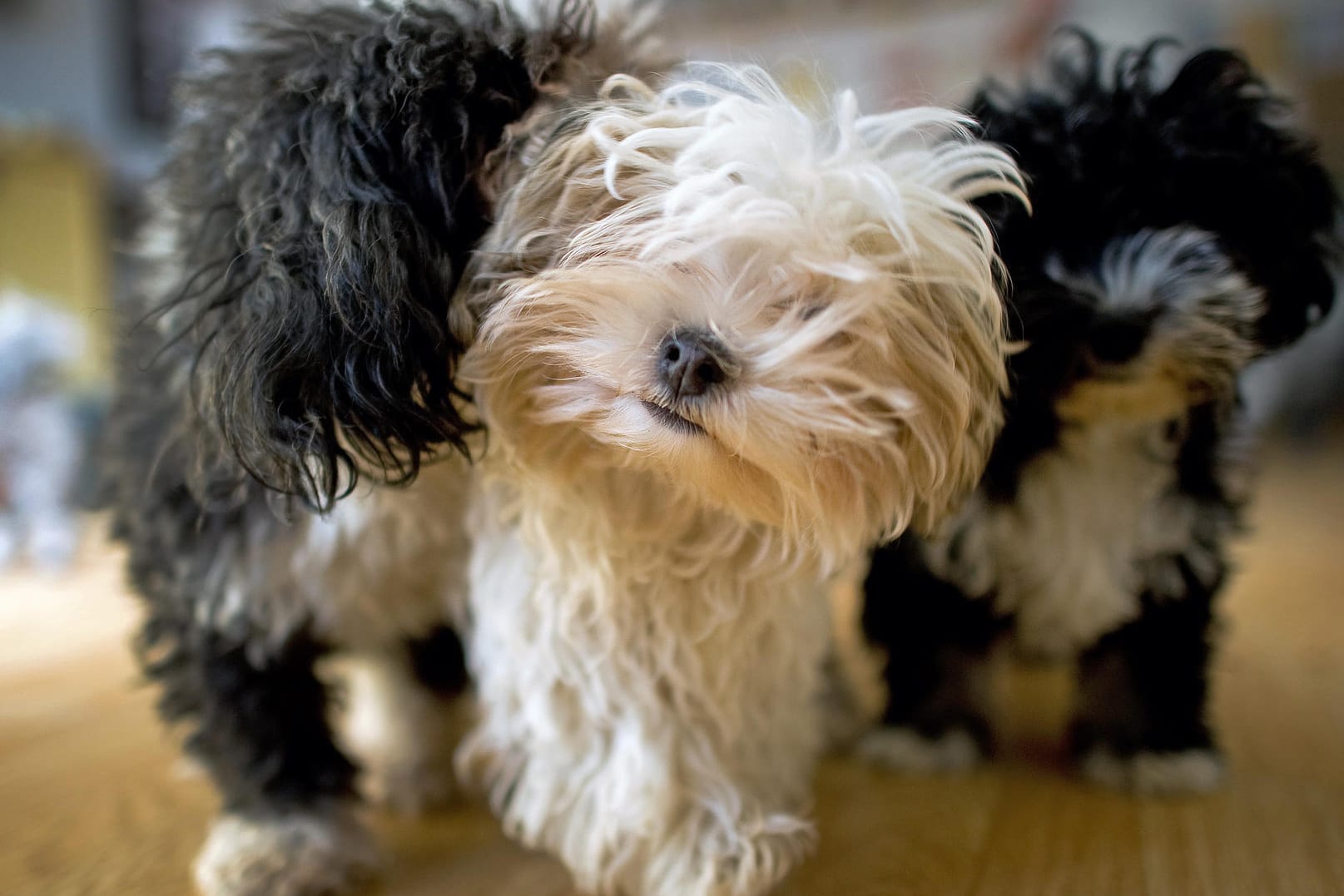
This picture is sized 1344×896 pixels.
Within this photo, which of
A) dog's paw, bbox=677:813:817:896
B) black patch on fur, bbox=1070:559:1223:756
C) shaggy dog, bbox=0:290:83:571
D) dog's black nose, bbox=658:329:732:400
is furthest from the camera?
shaggy dog, bbox=0:290:83:571

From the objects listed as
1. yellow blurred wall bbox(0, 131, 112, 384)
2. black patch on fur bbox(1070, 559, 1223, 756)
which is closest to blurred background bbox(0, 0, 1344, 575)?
yellow blurred wall bbox(0, 131, 112, 384)

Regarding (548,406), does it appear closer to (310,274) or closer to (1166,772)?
(310,274)

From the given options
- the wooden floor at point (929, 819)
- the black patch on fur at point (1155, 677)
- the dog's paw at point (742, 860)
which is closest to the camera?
the dog's paw at point (742, 860)

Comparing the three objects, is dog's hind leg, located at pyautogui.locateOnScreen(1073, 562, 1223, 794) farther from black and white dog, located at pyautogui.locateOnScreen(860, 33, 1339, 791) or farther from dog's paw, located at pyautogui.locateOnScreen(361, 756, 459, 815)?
dog's paw, located at pyautogui.locateOnScreen(361, 756, 459, 815)

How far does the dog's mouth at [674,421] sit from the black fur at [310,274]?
167 millimetres

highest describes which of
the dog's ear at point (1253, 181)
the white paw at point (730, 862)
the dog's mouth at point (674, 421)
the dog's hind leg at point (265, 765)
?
the dog's ear at point (1253, 181)

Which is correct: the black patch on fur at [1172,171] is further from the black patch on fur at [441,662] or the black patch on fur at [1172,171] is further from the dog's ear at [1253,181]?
the black patch on fur at [441,662]

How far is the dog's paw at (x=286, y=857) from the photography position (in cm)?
86

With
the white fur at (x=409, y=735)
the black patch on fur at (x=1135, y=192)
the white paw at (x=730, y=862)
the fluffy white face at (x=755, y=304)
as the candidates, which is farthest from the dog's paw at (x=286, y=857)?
the black patch on fur at (x=1135, y=192)

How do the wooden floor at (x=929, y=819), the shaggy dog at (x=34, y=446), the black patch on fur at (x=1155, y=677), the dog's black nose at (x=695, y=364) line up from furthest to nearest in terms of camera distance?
the shaggy dog at (x=34, y=446) < the black patch on fur at (x=1155, y=677) < the wooden floor at (x=929, y=819) < the dog's black nose at (x=695, y=364)

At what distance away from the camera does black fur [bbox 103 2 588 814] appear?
68 cm

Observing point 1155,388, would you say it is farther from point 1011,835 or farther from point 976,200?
point 1011,835

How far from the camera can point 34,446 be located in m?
2.40

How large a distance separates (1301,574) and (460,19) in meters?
Answer: 2.00
